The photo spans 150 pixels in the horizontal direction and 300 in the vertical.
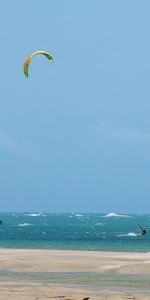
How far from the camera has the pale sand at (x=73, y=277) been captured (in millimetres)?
26797

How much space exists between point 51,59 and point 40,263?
1502 centimetres

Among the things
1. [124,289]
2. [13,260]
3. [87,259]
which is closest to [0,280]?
[124,289]

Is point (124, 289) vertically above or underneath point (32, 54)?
underneath

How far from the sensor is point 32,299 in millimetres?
24844

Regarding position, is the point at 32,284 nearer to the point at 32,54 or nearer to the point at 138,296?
the point at 138,296

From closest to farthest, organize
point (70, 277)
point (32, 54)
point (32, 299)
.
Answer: point (32, 299) < point (32, 54) < point (70, 277)

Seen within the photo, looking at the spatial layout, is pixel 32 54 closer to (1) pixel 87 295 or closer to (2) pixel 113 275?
(1) pixel 87 295

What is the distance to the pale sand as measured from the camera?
2680 centimetres

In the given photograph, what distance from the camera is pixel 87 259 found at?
146 ft

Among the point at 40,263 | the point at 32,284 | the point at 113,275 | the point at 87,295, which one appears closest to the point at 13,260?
the point at 40,263

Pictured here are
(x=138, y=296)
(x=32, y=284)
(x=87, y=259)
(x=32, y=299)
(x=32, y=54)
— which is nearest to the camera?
(x=32, y=299)

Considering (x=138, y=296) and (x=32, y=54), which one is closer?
(x=138, y=296)

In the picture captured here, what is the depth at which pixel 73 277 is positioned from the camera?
34.0m

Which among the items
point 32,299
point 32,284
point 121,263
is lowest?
point 32,299
